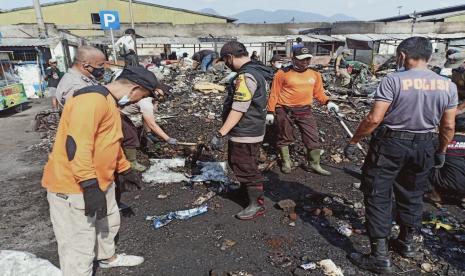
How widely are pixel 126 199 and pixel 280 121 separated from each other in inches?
103

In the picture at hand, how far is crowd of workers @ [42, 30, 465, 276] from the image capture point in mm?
2082

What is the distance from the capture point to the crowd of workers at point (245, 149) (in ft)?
6.83

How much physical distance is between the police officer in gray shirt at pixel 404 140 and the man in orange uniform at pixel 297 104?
2.05 meters

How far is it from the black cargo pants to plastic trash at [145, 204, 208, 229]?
1.94 metres

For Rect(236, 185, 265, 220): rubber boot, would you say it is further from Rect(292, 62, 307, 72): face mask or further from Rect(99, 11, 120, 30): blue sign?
Rect(99, 11, 120, 30): blue sign

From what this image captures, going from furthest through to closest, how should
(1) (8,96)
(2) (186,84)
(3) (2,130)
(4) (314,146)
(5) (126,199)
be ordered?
(2) (186,84), (1) (8,96), (3) (2,130), (4) (314,146), (5) (126,199)

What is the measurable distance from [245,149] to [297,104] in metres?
1.77

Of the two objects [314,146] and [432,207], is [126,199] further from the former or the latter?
[432,207]

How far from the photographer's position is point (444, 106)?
8.24 feet

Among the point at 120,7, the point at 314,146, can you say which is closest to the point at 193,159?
the point at 314,146

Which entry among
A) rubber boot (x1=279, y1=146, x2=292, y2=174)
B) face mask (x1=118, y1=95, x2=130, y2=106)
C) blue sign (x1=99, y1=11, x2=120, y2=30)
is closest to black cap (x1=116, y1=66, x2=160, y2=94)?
face mask (x1=118, y1=95, x2=130, y2=106)

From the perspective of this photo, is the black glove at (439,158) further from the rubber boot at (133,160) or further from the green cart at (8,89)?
the green cart at (8,89)

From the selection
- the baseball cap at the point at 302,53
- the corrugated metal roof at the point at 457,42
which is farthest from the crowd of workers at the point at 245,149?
the corrugated metal roof at the point at 457,42

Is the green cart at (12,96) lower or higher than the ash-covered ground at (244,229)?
higher
